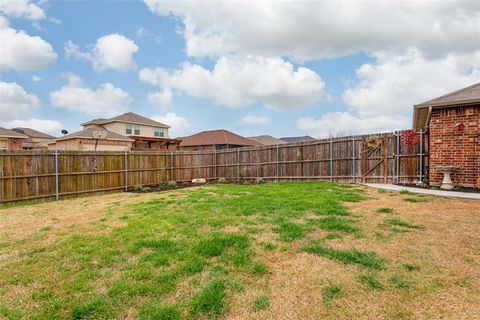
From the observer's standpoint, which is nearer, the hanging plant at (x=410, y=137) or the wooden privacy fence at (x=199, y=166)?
the wooden privacy fence at (x=199, y=166)

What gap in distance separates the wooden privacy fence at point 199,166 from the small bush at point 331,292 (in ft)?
28.9

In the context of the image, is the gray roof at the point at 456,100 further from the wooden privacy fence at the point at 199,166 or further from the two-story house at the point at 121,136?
the two-story house at the point at 121,136

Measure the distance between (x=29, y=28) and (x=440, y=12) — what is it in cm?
1619

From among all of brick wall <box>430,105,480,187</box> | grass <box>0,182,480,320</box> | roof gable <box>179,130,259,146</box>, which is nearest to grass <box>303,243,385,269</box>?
grass <box>0,182,480,320</box>

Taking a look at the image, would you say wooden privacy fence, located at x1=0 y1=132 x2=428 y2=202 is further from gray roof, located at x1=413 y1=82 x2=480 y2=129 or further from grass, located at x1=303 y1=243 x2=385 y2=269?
grass, located at x1=303 y1=243 x2=385 y2=269

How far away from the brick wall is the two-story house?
72.3 feet

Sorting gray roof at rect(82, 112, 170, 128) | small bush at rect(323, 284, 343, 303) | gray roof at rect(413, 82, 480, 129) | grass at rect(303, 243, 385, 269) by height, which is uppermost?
gray roof at rect(82, 112, 170, 128)

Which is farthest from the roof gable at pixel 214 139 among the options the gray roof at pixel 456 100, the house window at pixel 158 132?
the gray roof at pixel 456 100

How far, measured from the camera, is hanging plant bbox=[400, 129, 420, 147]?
9398mm

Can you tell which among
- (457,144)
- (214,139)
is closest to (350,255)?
(457,144)

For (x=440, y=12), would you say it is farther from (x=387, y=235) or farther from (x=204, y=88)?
(x=204, y=88)

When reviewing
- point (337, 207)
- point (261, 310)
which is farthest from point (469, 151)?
point (261, 310)

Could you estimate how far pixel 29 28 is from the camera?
11.3 meters

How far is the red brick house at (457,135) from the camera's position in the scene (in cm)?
807
